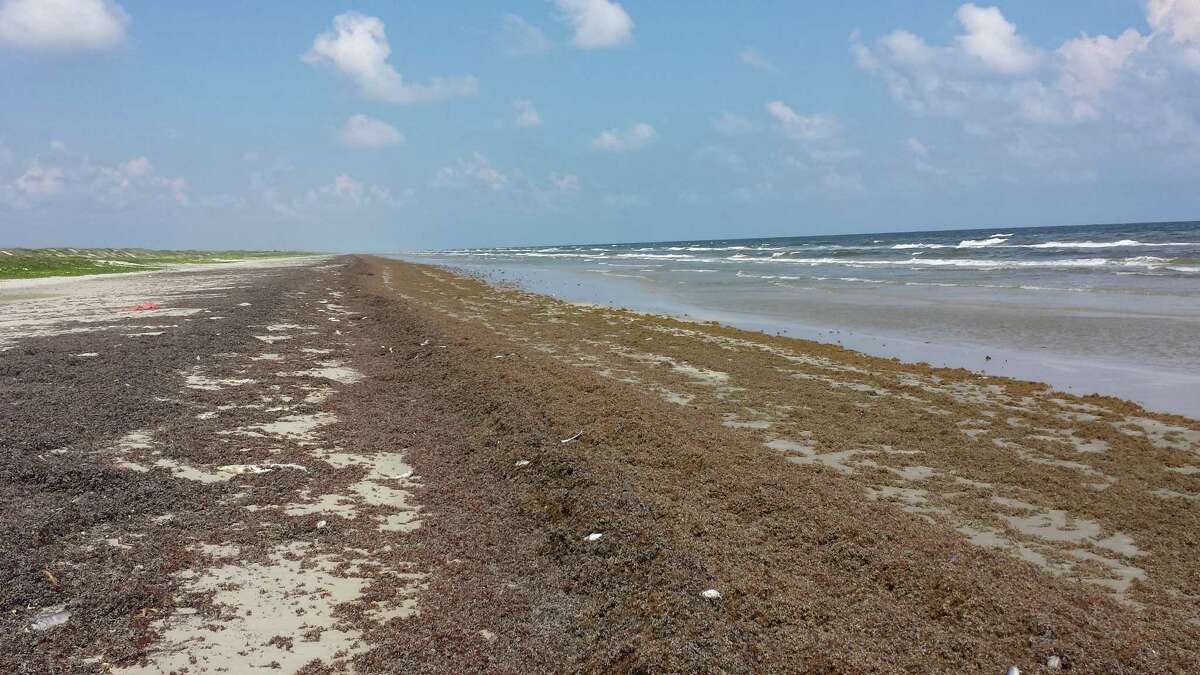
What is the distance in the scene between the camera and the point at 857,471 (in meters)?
6.74

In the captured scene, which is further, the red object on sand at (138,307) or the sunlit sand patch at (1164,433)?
the red object on sand at (138,307)

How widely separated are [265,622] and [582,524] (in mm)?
2107

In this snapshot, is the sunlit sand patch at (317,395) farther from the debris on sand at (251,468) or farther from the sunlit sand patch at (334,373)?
the debris on sand at (251,468)

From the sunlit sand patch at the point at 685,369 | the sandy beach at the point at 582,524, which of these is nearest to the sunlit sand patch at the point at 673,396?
the sandy beach at the point at 582,524

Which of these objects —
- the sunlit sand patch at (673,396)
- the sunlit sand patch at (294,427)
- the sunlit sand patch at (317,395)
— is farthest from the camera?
the sunlit sand patch at (673,396)

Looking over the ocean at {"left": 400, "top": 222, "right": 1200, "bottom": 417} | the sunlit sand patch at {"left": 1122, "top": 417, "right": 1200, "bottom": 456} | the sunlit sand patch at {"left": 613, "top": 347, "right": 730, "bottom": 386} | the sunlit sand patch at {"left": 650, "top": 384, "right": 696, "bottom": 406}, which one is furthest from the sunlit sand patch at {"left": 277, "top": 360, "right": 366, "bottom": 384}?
the sunlit sand patch at {"left": 1122, "top": 417, "right": 1200, "bottom": 456}

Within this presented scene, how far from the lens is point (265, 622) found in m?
4.06

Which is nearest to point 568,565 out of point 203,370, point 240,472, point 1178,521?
point 240,472

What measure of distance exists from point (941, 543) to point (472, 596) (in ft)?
9.98

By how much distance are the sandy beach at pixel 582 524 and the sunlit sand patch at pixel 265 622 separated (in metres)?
0.02

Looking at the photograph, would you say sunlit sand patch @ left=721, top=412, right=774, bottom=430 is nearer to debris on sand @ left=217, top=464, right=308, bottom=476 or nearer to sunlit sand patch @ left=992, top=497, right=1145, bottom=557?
sunlit sand patch @ left=992, top=497, right=1145, bottom=557

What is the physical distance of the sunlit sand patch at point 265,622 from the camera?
12.1 feet

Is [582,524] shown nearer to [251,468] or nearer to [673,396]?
[251,468]

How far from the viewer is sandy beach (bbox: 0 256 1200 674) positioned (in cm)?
376
